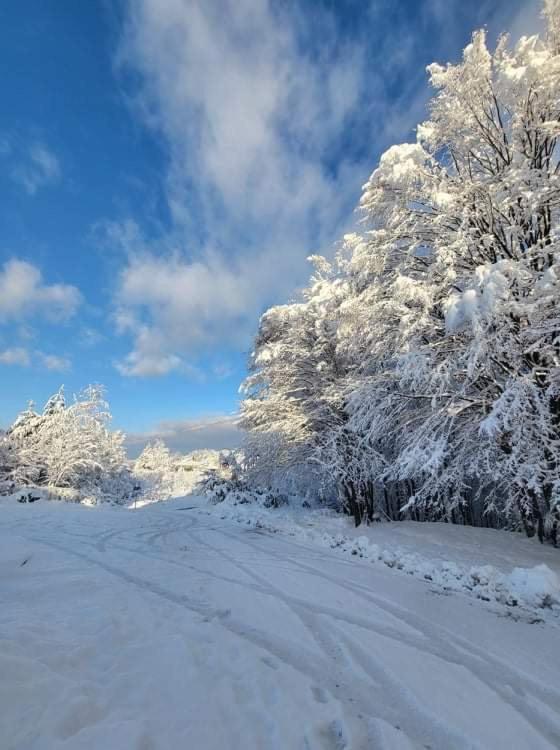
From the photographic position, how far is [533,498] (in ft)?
23.4

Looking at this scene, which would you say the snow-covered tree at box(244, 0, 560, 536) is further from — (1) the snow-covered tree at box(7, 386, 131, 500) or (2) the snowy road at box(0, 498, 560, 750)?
(1) the snow-covered tree at box(7, 386, 131, 500)

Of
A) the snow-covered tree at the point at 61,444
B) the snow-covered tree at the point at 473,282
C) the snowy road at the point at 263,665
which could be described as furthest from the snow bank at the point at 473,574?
the snow-covered tree at the point at 61,444

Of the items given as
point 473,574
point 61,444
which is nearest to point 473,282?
point 473,574

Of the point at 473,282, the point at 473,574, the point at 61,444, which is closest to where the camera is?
the point at 473,574

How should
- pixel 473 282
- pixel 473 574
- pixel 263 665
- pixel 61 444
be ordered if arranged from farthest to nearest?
pixel 61 444 < pixel 473 282 < pixel 473 574 < pixel 263 665

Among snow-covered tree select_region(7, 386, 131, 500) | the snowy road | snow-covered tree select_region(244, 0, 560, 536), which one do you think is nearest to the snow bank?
the snowy road

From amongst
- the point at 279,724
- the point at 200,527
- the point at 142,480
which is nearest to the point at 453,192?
the point at 279,724

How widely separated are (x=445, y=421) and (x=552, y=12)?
7.72 metres

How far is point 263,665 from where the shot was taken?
2.87 metres

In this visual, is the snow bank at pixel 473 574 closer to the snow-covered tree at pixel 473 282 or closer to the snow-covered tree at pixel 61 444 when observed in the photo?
the snow-covered tree at pixel 473 282

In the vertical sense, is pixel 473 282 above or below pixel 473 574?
above

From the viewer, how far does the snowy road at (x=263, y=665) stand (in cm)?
212

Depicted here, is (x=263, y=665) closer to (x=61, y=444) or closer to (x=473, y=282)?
(x=473, y=282)

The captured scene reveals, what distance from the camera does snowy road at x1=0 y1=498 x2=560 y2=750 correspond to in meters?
2.12
